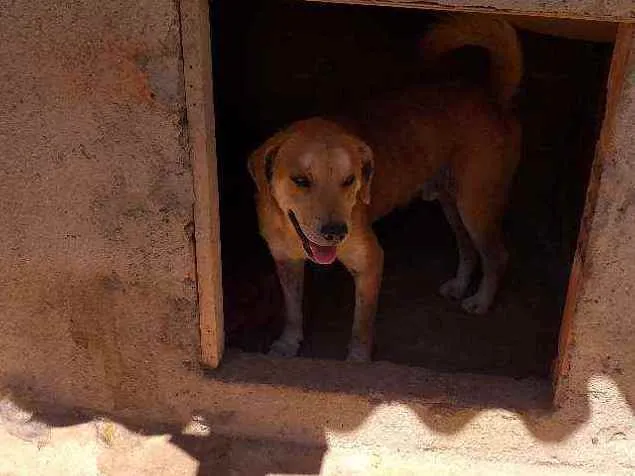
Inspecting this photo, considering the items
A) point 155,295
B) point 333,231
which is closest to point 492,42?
point 333,231

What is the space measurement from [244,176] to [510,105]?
1.94 m

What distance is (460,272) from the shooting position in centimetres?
475

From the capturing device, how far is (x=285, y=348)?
404 centimetres

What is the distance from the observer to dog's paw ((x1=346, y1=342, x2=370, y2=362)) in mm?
3848

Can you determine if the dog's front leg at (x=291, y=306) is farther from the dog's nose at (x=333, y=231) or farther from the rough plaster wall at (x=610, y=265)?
the rough plaster wall at (x=610, y=265)

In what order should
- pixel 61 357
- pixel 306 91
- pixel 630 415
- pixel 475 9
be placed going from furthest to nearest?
pixel 306 91 < pixel 61 357 < pixel 630 415 < pixel 475 9

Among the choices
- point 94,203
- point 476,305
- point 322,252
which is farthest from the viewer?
point 476,305

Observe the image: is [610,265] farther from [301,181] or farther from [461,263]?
[461,263]

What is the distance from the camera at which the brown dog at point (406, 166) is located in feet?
11.3

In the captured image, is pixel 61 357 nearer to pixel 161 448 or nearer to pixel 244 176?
pixel 161 448

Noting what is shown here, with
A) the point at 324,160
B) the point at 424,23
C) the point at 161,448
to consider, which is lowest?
the point at 161,448

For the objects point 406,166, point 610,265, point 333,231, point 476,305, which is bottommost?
point 476,305

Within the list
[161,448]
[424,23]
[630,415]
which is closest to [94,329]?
[161,448]

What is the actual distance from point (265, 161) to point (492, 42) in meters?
1.46
